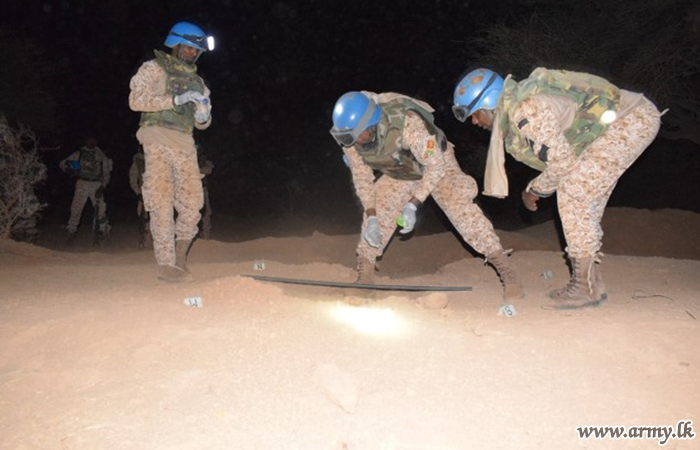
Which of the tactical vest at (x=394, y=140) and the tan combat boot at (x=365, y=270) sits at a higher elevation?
the tactical vest at (x=394, y=140)

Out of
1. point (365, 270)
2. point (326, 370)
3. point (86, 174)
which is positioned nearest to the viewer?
point (326, 370)

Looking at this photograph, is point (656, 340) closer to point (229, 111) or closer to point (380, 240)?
point (380, 240)

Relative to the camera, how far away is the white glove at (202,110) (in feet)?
15.4

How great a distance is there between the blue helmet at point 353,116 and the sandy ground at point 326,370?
1243 mm

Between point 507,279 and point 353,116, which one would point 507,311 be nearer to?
point 507,279

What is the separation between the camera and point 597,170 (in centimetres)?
381

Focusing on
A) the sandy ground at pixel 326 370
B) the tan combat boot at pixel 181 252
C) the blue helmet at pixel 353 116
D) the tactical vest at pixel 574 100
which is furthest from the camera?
the tan combat boot at pixel 181 252

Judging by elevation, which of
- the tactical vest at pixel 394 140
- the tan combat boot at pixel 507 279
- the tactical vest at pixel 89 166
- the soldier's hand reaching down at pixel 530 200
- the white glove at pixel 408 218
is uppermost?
the tactical vest at pixel 394 140

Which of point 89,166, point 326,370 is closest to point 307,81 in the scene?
point 89,166

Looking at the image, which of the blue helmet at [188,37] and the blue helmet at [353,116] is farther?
the blue helmet at [188,37]

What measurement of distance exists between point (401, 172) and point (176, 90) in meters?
1.97

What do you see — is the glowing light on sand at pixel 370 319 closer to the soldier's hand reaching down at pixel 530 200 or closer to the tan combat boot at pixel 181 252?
the soldier's hand reaching down at pixel 530 200

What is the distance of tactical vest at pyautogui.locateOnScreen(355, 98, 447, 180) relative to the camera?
429 cm

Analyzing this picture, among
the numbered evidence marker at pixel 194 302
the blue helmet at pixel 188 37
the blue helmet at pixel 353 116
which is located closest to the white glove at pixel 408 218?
the blue helmet at pixel 353 116
